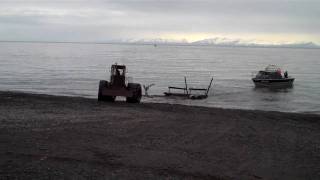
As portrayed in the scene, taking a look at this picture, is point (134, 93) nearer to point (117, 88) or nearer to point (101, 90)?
point (117, 88)

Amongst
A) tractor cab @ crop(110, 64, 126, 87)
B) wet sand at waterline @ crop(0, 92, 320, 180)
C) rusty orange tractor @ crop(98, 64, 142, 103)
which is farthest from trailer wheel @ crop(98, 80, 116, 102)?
wet sand at waterline @ crop(0, 92, 320, 180)

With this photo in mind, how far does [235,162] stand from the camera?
10.9m

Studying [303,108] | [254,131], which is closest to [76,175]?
[254,131]

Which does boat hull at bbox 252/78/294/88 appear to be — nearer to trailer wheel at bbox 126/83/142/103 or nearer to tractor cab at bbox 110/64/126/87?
trailer wheel at bbox 126/83/142/103

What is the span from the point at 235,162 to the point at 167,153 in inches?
63.2

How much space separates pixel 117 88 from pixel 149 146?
12.1 meters

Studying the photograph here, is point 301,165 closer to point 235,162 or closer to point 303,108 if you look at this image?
point 235,162

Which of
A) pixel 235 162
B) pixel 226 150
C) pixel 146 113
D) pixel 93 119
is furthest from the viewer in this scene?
pixel 146 113

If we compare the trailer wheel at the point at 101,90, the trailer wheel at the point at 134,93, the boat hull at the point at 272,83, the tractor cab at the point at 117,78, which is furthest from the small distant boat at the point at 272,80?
the trailer wheel at the point at 101,90

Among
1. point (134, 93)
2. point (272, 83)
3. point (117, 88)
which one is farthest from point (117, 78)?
point (272, 83)

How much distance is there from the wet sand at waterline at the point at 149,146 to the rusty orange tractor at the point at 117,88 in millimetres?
5104

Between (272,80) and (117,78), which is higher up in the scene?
(117,78)

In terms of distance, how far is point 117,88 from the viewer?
24.0 metres

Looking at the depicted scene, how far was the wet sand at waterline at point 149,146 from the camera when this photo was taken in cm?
960
